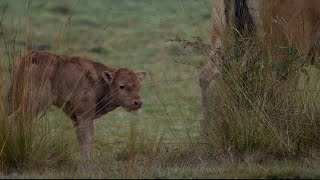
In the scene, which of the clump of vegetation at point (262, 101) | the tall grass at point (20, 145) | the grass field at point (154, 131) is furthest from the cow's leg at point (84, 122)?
the clump of vegetation at point (262, 101)

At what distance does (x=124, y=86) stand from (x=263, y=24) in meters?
1.85

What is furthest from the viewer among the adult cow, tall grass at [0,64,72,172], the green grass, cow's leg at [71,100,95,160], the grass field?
the green grass

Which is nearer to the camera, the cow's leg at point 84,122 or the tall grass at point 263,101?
the tall grass at point 263,101

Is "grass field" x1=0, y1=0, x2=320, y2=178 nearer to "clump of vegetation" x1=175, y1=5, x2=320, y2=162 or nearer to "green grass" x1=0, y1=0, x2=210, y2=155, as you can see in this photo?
"green grass" x1=0, y1=0, x2=210, y2=155

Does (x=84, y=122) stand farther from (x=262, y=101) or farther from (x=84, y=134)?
(x=262, y=101)

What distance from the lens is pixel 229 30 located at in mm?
11016

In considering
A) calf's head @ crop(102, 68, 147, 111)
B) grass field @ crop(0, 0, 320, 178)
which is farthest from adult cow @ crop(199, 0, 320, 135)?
calf's head @ crop(102, 68, 147, 111)

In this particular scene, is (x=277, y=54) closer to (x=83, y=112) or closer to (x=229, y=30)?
(x=229, y=30)

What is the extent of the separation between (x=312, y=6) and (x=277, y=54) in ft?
4.62

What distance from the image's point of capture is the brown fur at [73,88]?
1002 cm

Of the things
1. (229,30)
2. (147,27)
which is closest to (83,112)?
(229,30)

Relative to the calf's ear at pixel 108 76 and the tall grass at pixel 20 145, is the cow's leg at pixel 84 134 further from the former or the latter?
the tall grass at pixel 20 145

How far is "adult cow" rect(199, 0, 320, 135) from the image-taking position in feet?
36.0

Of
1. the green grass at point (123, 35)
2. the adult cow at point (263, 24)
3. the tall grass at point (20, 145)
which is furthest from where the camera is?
the green grass at point (123, 35)
